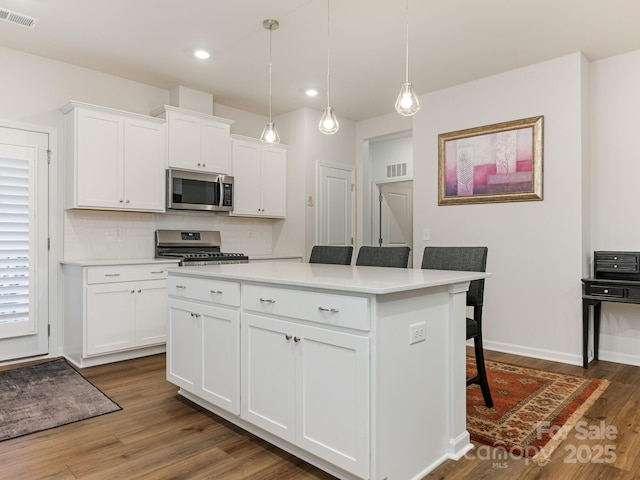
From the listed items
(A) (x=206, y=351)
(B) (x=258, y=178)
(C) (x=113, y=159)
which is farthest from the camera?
(B) (x=258, y=178)

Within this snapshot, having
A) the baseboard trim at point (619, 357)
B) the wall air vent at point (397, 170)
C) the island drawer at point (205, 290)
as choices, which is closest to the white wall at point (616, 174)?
the baseboard trim at point (619, 357)

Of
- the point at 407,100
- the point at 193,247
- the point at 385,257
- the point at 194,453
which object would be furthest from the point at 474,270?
the point at 193,247

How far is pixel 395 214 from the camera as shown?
680cm

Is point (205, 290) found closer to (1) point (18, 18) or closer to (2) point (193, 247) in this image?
(2) point (193, 247)

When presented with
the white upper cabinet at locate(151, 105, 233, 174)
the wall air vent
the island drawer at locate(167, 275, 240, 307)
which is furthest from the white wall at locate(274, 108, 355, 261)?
the island drawer at locate(167, 275, 240, 307)

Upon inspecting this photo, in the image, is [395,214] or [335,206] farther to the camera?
[395,214]

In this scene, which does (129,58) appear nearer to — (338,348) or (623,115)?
(338,348)

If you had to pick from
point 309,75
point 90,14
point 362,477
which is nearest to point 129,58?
point 90,14

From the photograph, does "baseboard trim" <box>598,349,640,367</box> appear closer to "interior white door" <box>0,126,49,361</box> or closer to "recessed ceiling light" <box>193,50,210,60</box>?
"recessed ceiling light" <box>193,50,210,60</box>

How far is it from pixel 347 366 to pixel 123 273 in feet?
9.01

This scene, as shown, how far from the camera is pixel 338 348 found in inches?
71.4

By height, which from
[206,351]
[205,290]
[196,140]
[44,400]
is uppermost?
[196,140]

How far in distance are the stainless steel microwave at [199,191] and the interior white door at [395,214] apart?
2.66m

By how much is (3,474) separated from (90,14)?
117 inches
